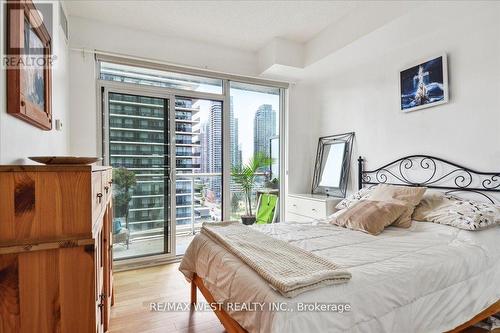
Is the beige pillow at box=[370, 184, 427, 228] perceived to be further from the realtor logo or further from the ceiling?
the realtor logo

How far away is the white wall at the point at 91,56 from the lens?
2.87 metres

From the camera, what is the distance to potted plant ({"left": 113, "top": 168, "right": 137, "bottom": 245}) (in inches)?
125

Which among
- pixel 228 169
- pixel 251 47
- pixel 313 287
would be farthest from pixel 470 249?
pixel 251 47

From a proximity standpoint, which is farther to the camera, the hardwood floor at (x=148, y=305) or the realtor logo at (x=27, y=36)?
the hardwood floor at (x=148, y=305)

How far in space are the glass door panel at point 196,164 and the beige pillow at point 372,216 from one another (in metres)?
1.86

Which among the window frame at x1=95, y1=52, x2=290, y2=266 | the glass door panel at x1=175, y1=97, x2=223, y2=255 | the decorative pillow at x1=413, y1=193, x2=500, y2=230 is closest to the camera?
the decorative pillow at x1=413, y1=193, x2=500, y2=230

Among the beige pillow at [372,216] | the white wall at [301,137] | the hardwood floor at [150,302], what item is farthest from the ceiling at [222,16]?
the hardwood floor at [150,302]

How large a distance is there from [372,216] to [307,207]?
134 centimetres

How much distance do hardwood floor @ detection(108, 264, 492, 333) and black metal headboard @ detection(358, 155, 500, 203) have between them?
43.6 inches

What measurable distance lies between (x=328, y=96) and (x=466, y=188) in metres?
2.11

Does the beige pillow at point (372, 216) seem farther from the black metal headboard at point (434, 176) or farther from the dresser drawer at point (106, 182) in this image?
the dresser drawer at point (106, 182)

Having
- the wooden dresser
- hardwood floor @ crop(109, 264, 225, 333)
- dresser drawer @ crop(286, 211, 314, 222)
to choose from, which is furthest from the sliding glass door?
the wooden dresser

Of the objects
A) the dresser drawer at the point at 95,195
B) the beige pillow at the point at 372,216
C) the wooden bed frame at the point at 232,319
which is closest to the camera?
the dresser drawer at the point at 95,195

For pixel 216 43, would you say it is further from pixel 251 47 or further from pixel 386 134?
pixel 386 134
